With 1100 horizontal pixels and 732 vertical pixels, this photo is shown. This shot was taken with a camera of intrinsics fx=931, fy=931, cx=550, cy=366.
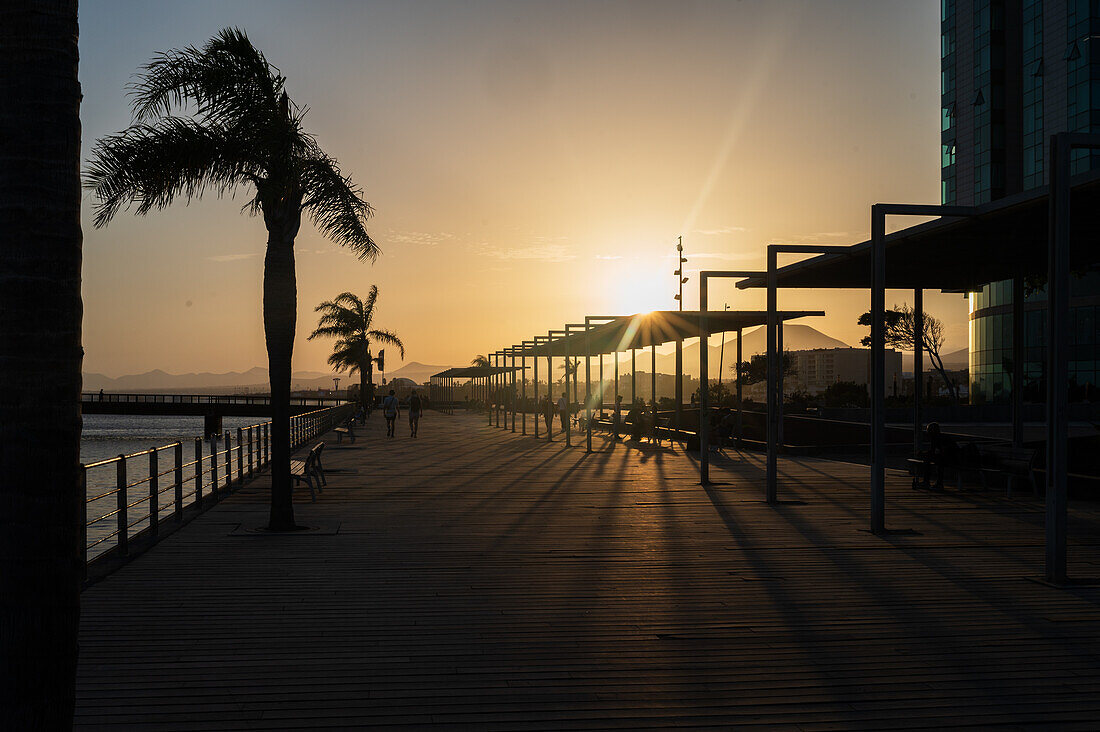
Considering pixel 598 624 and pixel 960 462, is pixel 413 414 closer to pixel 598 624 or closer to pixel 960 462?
pixel 960 462

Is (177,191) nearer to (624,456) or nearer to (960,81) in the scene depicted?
(624,456)

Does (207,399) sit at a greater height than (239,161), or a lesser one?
lesser

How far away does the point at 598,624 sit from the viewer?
5.88m

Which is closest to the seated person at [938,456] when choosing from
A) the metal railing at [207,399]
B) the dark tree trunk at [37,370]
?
the dark tree trunk at [37,370]

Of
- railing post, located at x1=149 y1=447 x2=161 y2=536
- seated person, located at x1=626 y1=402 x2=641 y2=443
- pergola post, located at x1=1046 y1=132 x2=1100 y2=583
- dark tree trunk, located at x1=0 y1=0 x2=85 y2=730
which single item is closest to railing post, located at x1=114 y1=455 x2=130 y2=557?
railing post, located at x1=149 y1=447 x2=161 y2=536

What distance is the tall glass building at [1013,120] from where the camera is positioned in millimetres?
42656

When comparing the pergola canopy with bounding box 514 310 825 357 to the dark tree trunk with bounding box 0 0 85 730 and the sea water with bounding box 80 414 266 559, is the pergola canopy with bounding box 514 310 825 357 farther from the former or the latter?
the dark tree trunk with bounding box 0 0 85 730

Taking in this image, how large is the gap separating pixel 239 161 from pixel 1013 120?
163ft

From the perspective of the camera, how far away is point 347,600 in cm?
651

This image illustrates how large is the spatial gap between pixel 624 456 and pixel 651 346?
1132 centimetres

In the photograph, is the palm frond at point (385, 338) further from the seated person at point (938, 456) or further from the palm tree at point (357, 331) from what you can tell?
the seated person at point (938, 456)

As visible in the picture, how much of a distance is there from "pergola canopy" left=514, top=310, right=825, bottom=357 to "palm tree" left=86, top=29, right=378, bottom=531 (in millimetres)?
8217

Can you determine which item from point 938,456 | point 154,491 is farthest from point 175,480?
point 938,456

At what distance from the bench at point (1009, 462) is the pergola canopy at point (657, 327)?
447 cm
